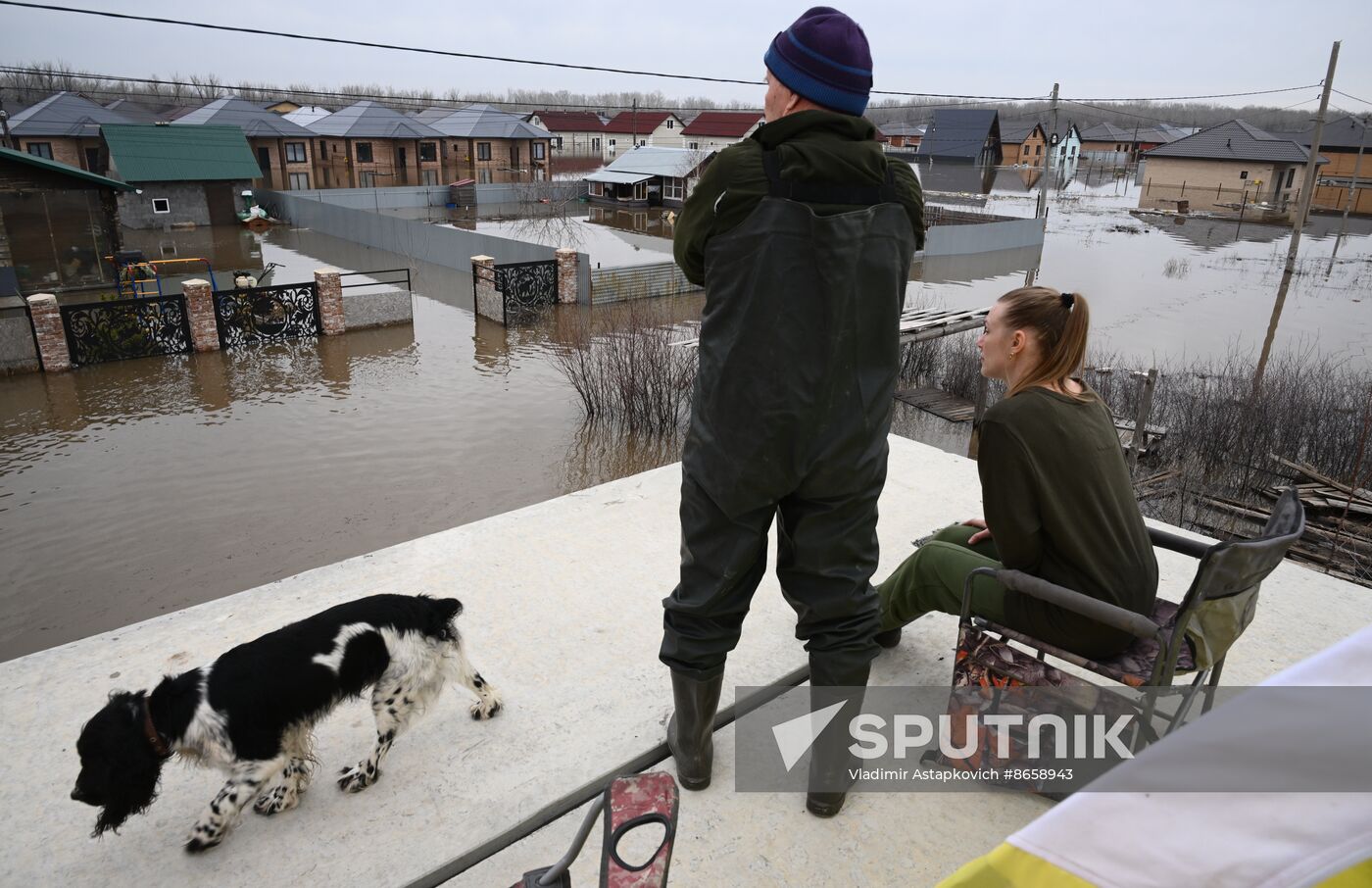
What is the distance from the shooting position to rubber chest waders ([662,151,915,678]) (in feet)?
6.31

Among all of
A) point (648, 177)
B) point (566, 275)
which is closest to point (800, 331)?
Result: point (566, 275)

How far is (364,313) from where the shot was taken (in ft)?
51.3

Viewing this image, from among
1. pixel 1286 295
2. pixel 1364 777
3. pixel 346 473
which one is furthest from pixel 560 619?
pixel 1286 295

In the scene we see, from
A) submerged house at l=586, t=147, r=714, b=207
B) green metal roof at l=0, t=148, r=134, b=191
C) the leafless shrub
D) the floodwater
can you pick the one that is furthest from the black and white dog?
submerged house at l=586, t=147, r=714, b=207

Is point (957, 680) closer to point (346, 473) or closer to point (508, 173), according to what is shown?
point (346, 473)

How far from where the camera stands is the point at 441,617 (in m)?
2.62

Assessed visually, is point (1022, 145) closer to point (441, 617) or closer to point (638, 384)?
point (638, 384)

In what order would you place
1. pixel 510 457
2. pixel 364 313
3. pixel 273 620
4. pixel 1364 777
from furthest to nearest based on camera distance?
pixel 364 313
pixel 510 457
pixel 273 620
pixel 1364 777

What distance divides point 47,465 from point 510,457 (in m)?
5.12

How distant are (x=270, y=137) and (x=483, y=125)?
40.7 feet

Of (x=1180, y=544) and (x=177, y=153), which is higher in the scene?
(x=177, y=153)

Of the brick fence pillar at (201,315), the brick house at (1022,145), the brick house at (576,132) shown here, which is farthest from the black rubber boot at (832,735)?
the brick house at (1022,145)

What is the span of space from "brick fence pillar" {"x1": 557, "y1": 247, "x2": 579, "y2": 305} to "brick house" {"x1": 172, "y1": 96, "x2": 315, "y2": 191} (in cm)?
2908

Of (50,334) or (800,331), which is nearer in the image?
(800,331)
